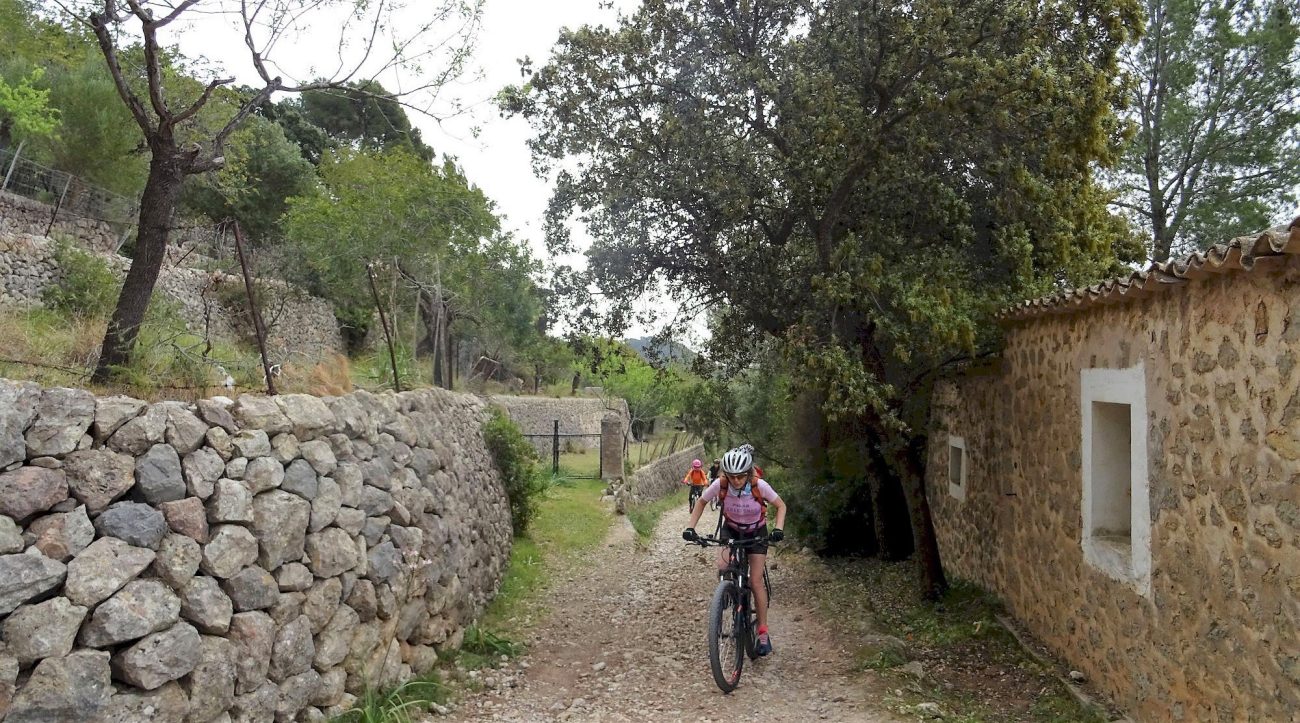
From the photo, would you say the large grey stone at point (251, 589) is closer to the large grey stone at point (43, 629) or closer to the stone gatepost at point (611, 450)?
the large grey stone at point (43, 629)

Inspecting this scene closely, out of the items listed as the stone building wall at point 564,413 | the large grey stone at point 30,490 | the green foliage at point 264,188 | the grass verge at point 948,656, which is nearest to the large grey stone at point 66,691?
the large grey stone at point 30,490

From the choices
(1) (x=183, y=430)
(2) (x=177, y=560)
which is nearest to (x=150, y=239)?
(1) (x=183, y=430)

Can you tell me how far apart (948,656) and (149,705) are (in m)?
5.73

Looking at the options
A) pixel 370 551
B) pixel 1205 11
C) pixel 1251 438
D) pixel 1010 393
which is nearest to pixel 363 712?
pixel 370 551

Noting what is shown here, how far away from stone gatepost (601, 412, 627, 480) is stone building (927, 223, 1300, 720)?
12.5m

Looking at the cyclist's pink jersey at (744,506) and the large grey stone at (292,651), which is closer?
the large grey stone at (292,651)

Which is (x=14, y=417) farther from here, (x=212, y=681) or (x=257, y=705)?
(x=257, y=705)

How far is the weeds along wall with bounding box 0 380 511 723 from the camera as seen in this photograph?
3412 mm

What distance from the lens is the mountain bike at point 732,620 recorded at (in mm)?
5625

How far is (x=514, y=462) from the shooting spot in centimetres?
1038

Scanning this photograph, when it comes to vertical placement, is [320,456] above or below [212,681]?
above

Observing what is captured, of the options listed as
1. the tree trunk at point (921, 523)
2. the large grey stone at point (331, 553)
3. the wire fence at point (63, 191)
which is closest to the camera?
the large grey stone at point (331, 553)

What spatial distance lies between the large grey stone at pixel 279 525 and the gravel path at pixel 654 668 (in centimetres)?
170

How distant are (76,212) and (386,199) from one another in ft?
22.4
